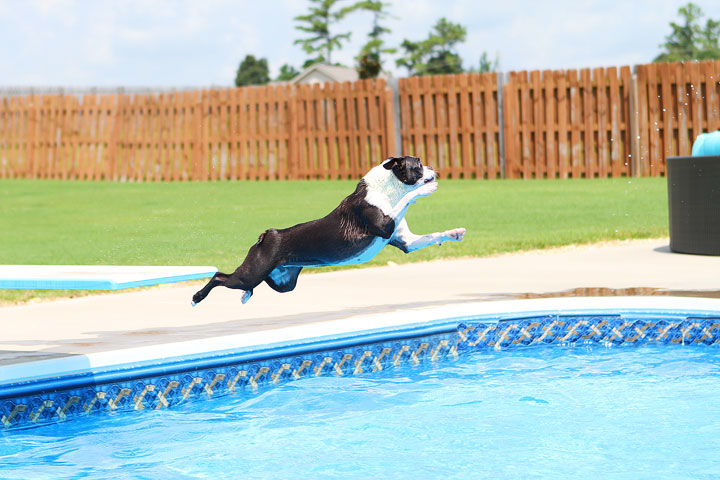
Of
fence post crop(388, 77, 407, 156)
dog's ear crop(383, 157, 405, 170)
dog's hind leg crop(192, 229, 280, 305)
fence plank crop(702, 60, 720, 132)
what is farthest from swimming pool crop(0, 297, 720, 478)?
fence post crop(388, 77, 407, 156)

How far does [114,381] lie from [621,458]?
8.31 ft

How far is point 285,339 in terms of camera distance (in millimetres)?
5668

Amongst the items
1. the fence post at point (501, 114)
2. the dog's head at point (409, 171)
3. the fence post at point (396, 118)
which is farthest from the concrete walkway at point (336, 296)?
the fence post at point (396, 118)

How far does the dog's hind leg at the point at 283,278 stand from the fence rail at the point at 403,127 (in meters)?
13.8

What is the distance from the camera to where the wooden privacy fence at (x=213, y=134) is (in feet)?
68.1

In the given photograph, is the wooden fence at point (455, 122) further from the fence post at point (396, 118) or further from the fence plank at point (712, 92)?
Result: the fence plank at point (712, 92)

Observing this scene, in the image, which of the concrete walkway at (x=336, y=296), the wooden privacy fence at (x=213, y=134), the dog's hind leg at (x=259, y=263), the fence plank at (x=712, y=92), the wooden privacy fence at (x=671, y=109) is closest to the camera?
the dog's hind leg at (x=259, y=263)

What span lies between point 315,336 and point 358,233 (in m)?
0.83

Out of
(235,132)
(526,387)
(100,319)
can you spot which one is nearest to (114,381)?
(100,319)

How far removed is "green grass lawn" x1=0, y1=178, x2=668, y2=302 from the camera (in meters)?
10.4

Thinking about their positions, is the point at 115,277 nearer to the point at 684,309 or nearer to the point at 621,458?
the point at 621,458

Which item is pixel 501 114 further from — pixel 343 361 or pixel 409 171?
pixel 409 171

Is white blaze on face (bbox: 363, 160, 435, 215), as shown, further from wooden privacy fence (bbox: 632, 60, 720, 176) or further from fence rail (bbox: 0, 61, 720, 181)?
fence rail (bbox: 0, 61, 720, 181)

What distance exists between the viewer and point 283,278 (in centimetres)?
556
